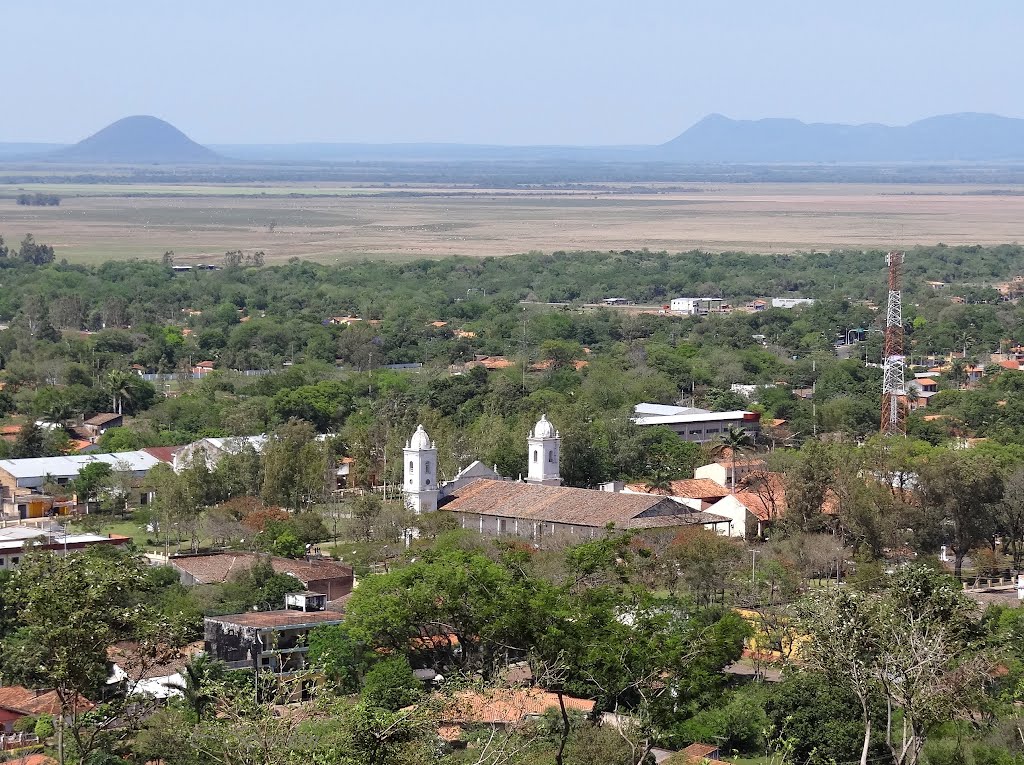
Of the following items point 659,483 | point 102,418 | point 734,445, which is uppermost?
point 734,445

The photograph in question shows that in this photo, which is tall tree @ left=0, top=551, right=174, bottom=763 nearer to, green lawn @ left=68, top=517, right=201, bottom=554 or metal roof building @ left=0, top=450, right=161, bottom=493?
green lawn @ left=68, top=517, right=201, bottom=554

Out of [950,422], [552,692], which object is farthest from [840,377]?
[552,692]

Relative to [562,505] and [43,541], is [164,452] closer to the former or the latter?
[43,541]

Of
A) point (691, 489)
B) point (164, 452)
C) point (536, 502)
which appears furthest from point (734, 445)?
point (164, 452)

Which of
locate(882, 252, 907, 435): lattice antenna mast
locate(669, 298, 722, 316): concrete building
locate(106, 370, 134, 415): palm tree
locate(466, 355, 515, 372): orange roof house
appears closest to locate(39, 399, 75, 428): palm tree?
locate(106, 370, 134, 415): palm tree

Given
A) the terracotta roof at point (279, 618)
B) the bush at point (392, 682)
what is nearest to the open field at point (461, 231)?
the terracotta roof at point (279, 618)

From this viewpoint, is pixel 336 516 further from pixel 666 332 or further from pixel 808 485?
pixel 666 332
